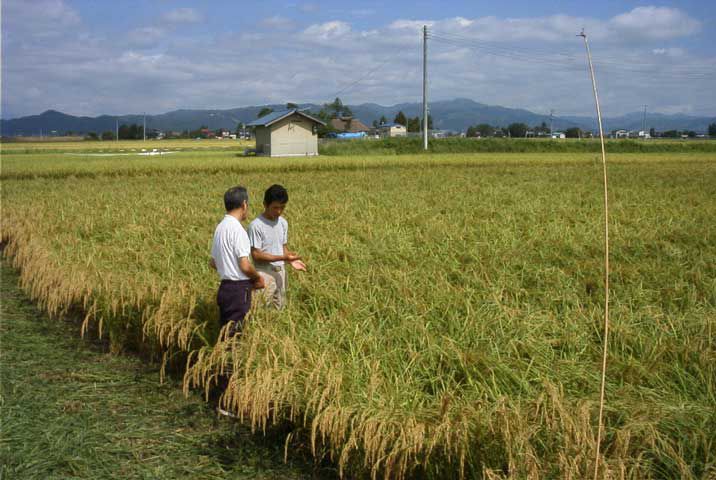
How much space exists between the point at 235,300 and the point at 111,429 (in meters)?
1.08

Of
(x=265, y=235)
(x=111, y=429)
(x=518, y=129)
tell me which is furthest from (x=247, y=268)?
(x=518, y=129)

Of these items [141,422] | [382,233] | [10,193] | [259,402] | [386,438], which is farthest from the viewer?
[10,193]

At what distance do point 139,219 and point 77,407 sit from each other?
257 inches

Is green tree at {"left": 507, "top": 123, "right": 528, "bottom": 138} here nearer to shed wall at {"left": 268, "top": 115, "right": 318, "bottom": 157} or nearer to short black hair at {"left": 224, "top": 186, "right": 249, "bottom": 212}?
shed wall at {"left": 268, "top": 115, "right": 318, "bottom": 157}

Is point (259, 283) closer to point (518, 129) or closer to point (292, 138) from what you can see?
point (292, 138)

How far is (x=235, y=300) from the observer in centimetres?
411

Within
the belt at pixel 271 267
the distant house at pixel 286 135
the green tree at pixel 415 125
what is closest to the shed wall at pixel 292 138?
the distant house at pixel 286 135

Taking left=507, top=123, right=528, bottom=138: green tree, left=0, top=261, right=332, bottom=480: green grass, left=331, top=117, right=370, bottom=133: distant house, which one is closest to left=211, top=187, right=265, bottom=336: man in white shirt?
left=0, top=261, right=332, bottom=480: green grass

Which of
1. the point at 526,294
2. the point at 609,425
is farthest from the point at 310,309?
the point at 609,425

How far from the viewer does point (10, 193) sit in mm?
15164

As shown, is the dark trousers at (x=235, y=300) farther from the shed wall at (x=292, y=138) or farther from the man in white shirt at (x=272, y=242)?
the shed wall at (x=292, y=138)

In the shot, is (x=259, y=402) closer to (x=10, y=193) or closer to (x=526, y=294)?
(x=526, y=294)

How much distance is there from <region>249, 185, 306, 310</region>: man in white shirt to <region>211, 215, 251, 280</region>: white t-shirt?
34 cm

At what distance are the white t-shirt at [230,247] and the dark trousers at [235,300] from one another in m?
0.05
